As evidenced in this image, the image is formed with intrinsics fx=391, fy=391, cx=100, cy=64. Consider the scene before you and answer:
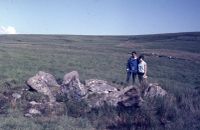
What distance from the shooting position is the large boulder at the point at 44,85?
1577 centimetres

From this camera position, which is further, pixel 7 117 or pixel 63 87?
pixel 63 87

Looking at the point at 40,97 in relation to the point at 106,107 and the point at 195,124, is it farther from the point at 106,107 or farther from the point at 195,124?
the point at 195,124

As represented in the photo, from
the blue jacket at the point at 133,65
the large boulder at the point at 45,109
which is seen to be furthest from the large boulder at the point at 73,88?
the blue jacket at the point at 133,65

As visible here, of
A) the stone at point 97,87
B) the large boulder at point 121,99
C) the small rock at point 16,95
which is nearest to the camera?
the large boulder at point 121,99

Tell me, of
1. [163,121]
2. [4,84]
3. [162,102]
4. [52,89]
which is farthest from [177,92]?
[4,84]

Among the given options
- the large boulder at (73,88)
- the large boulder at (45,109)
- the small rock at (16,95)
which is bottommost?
the large boulder at (45,109)

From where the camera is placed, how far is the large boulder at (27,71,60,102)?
15.8 metres

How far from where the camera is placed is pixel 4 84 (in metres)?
18.2

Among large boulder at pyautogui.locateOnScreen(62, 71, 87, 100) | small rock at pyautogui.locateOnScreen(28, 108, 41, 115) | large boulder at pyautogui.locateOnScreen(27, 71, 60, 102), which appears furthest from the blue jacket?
small rock at pyautogui.locateOnScreen(28, 108, 41, 115)

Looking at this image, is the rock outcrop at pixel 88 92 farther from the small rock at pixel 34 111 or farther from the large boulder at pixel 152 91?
the small rock at pixel 34 111

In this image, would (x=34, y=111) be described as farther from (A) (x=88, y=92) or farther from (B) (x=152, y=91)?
(B) (x=152, y=91)

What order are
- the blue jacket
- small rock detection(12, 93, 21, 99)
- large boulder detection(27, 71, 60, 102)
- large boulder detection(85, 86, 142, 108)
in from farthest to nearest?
the blue jacket
large boulder detection(27, 71, 60, 102)
small rock detection(12, 93, 21, 99)
large boulder detection(85, 86, 142, 108)

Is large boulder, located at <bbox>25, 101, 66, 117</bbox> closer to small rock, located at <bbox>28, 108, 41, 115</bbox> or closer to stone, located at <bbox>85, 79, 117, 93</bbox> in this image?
small rock, located at <bbox>28, 108, 41, 115</bbox>

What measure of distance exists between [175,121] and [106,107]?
285 centimetres
